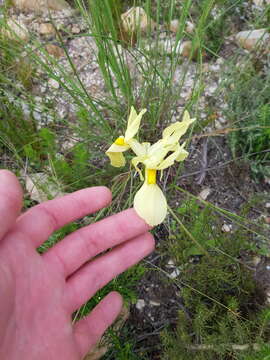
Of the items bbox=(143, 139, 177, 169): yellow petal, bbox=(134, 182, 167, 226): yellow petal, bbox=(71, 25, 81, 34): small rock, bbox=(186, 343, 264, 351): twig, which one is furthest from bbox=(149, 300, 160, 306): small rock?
bbox=(71, 25, 81, 34): small rock

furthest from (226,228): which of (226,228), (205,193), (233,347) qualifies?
(233,347)

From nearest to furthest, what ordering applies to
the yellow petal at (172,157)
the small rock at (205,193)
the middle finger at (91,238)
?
the yellow petal at (172,157), the middle finger at (91,238), the small rock at (205,193)

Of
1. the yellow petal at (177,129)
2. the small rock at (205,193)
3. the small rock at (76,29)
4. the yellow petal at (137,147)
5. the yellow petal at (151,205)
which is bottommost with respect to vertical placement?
the small rock at (205,193)

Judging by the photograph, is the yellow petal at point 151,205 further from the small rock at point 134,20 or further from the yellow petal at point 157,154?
the small rock at point 134,20

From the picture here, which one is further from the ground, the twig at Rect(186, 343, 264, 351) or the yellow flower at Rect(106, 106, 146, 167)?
the yellow flower at Rect(106, 106, 146, 167)

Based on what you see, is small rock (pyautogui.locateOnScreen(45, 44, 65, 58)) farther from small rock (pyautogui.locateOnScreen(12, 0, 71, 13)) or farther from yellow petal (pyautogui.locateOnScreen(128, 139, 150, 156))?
yellow petal (pyautogui.locateOnScreen(128, 139, 150, 156))

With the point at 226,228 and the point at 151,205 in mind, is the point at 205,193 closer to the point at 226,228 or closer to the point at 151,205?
the point at 226,228

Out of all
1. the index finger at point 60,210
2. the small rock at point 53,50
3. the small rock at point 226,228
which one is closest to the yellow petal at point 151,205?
the index finger at point 60,210
